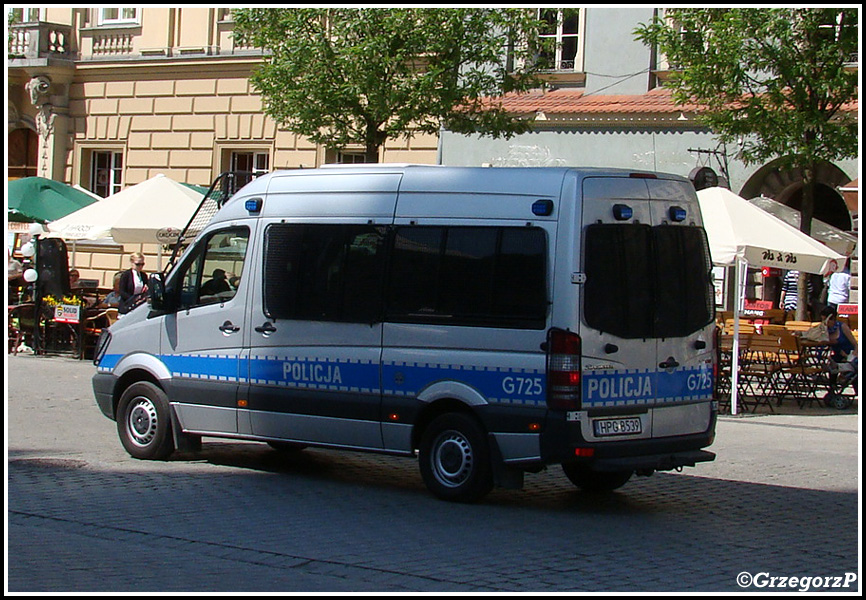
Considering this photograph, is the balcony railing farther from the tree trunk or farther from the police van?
the police van

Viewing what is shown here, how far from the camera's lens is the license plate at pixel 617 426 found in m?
9.31

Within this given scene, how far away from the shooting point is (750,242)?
16.4 m

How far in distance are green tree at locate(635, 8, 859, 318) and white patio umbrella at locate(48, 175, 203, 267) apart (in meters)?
7.71

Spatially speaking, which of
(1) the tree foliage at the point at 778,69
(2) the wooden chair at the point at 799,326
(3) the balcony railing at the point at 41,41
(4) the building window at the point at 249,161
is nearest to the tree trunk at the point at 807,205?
(1) the tree foliage at the point at 778,69

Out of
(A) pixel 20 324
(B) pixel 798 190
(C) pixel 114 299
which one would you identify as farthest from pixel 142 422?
(B) pixel 798 190

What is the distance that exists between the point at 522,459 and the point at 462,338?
3.22 ft

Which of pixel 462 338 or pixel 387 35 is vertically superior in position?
pixel 387 35

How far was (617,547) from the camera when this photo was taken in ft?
27.5

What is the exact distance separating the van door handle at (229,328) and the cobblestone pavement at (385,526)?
119 cm

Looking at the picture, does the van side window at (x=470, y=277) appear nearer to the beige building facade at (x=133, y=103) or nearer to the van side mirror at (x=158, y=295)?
the van side mirror at (x=158, y=295)

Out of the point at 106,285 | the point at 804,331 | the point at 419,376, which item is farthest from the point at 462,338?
the point at 106,285

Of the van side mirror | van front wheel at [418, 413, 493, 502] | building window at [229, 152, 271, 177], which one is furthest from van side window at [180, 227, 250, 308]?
building window at [229, 152, 271, 177]

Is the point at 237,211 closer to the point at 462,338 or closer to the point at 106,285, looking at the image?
the point at 462,338

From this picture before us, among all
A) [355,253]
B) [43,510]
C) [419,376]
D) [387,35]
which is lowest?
[43,510]
